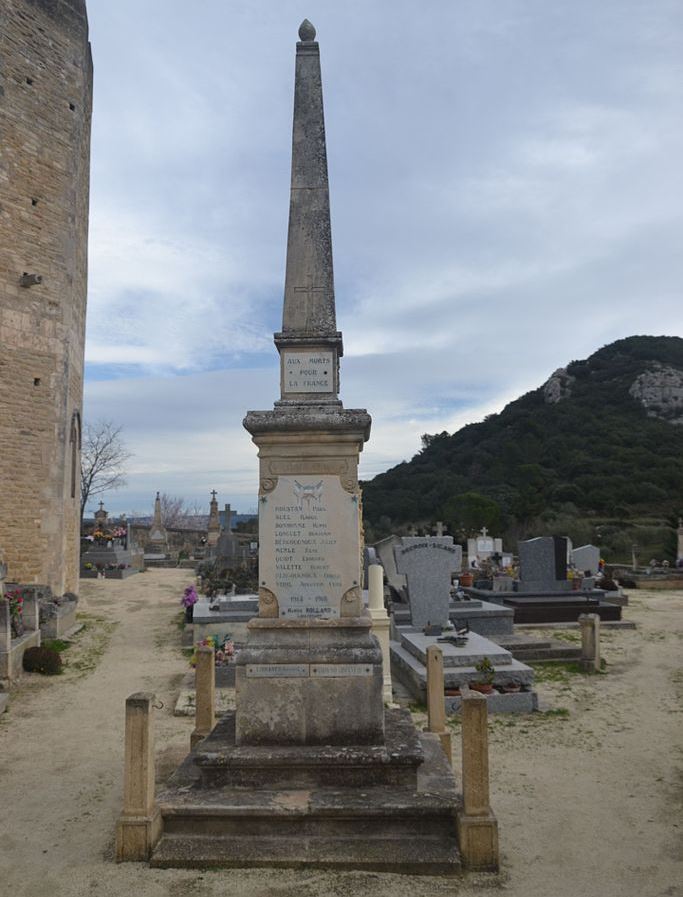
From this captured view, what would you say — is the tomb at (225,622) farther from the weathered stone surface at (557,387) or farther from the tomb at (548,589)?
the weathered stone surface at (557,387)

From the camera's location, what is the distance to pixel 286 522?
17.4 feet

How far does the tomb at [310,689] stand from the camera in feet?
13.9

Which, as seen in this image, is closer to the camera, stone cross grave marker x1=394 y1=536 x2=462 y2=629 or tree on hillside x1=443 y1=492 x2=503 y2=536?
stone cross grave marker x1=394 y1=536 x2=462 y2=629

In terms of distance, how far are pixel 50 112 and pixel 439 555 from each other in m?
14.0

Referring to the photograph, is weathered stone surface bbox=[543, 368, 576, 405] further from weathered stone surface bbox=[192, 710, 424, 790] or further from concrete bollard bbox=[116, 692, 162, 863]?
concrete bollard bbox=[116, 692, 162, 863]

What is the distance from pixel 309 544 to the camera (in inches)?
208

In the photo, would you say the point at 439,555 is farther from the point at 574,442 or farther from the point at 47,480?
the point at 574,442

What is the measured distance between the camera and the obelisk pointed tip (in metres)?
6.04

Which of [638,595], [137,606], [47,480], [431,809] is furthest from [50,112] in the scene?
[638,595]

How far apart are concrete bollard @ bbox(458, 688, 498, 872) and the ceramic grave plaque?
1.49m

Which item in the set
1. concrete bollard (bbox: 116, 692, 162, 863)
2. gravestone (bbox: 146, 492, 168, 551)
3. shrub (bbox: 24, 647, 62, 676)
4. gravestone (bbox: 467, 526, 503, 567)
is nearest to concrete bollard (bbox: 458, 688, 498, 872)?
concrete bollard (bbox: 116, 692, 162, 863)

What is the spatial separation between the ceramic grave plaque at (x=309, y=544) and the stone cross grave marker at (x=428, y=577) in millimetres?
6356

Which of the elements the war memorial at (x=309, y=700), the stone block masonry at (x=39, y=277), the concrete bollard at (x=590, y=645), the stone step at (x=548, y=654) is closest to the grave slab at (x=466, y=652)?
the stone step at (x=548, y=654)

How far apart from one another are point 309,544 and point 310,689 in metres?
1.08
